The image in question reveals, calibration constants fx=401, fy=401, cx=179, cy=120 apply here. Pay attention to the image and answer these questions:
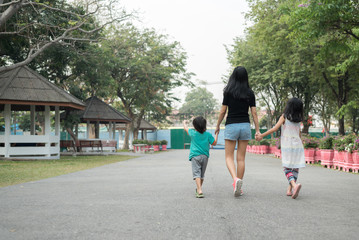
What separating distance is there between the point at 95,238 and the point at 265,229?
1.72m

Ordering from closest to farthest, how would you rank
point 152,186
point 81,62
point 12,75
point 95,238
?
point 95,238 < point 152,186 < point 12,75 < point 81,62

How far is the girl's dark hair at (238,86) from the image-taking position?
6367mm

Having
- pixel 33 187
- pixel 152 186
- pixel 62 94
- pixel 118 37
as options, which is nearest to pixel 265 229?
pixel 152 186

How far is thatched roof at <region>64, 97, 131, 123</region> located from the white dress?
2138 centimetres

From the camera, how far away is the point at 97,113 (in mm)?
27750

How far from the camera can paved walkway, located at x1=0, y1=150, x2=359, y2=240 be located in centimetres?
402

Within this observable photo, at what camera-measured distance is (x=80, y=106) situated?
69.9 ft

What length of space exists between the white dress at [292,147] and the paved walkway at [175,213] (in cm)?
56

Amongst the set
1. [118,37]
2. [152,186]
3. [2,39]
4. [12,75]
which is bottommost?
[152,186]

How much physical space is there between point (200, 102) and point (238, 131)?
87593mm

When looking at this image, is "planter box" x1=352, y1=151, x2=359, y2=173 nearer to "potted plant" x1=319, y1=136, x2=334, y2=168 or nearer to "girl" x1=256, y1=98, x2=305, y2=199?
"potted plant" x1=319, y1=136, x2=334, y2=168

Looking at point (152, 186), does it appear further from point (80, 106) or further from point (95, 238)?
point (80, 106)

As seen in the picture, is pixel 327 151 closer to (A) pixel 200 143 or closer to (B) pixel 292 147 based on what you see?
(B) pixel 292 147

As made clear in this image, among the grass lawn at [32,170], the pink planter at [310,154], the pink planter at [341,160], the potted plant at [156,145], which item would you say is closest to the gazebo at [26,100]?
the grass lawn at [32,170]
